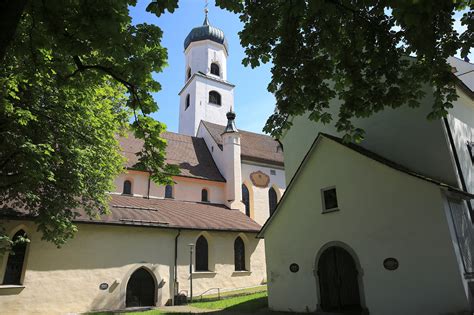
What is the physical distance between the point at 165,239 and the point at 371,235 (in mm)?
10866

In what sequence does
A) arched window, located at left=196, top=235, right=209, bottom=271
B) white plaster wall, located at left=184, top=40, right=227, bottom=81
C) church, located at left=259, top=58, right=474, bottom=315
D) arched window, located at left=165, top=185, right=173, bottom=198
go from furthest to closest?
white plaster wall, located at left=184, top=40, right=227, bottom=81, arched window, located at left=165, top=185, right=173, bottom=198, arched window, located at left=196, top=235, right=209, bottom=271, church, located at left=259, top=58, right=474, bottom=315

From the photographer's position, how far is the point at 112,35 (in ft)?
16.8

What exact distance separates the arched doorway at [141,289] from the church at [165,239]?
5 cm

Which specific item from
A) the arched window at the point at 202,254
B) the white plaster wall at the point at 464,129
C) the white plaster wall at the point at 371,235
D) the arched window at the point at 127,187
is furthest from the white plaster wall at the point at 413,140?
the arched window at the point at 127,187

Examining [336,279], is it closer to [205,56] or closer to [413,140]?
[413,140]

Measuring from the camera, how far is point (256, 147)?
29.7m

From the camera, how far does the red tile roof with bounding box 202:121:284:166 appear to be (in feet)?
91.2

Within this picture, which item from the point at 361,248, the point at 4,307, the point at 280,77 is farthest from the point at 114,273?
the point at 280,77

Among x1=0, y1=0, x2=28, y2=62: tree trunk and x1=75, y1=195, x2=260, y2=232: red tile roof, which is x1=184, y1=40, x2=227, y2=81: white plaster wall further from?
x1=0, y1=0, x2=28, y2=62: tree trunk

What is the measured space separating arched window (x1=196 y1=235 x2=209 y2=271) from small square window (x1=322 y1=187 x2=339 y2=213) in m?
9.09

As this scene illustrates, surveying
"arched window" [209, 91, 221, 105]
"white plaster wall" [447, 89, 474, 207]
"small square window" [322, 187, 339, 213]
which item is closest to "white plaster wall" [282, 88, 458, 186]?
"white plaster wall" [447, 89, 474, 207]

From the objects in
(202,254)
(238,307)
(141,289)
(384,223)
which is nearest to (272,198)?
(202,254)

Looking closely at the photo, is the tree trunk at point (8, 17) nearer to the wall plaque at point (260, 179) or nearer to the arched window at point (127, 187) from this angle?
the arched window at point (127, 187)

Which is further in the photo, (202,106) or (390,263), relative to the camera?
(202,106)
